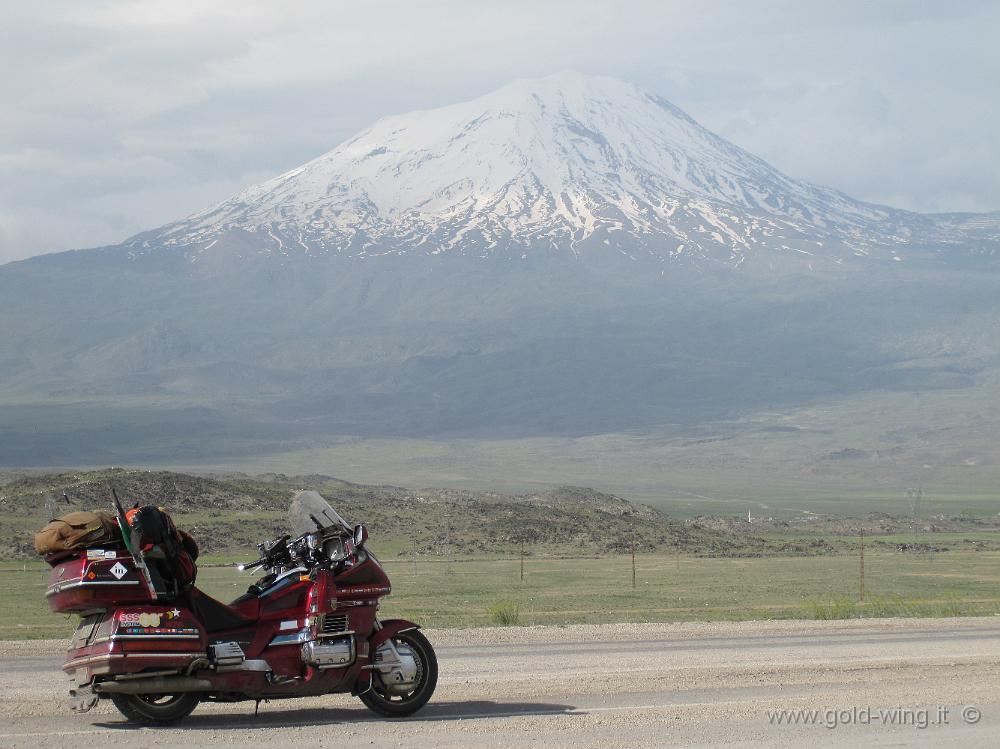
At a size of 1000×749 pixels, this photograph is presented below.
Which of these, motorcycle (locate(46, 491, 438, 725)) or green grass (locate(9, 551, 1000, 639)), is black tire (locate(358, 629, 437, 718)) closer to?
motorcycle (locate(46, 491, 438, 725))

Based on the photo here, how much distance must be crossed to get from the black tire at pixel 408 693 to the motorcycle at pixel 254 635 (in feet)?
0.03

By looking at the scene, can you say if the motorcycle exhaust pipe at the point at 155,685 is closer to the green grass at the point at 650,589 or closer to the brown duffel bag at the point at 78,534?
the brown duffel bag at the point at 78,534

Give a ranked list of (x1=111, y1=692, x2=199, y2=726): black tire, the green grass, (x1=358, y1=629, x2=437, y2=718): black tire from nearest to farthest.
Answer: (x1=111, y1=692, x2=199, y2=726): black tire < (x1=358, y1=629, x2=437, y2=718): black tire < the green grass

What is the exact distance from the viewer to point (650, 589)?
126 ft

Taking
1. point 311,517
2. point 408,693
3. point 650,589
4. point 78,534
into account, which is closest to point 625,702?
point 408,693

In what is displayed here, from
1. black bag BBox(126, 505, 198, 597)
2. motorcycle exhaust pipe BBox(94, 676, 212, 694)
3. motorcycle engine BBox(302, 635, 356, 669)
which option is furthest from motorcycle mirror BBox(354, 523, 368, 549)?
motorcycle exhaust pipe BBox(94, 676, 212, 694)

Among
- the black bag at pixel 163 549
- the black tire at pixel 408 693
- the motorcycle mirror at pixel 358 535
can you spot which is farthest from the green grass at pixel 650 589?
the motorcycle mirror at pixel 358 535

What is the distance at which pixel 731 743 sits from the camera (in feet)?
37.5

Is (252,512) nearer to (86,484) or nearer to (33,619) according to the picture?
(86,484)

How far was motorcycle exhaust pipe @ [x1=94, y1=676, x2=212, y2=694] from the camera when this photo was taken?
11695 mm

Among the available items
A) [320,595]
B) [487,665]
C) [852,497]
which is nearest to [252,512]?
[487,665]

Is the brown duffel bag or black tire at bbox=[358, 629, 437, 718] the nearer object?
the brown duffel bag

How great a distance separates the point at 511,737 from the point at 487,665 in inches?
181

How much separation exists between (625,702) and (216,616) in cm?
367
